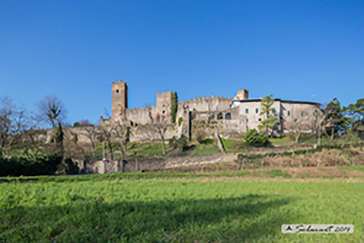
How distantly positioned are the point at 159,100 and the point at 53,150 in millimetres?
47963

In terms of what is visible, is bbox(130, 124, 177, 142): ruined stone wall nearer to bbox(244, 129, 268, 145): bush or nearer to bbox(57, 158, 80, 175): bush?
bbox(244, 129, 268, 145): bush

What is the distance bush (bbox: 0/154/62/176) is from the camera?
2243 cm

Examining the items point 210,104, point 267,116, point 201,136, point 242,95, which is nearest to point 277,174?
point 201,136

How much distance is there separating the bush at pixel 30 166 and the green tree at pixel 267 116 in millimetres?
40589

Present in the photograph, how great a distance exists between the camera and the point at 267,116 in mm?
58281

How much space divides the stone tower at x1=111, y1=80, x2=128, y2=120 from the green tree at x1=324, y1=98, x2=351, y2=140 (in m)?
57.4

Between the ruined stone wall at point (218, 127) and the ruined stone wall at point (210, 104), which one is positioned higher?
the ruined stone wall at point (210, 104)

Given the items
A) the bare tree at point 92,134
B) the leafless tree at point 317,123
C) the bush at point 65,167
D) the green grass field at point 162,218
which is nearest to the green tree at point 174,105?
the bare tree at point 92,134

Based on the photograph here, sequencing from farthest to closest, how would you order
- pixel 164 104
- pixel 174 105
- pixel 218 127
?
pixel 164 104 → pixel 174 105 → pixel 218 127

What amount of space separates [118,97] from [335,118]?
62.3 meters

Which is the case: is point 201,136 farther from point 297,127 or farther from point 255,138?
point 297,127

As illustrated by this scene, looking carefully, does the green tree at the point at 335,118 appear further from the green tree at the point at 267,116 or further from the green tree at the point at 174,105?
the green tree at the point at 174,105

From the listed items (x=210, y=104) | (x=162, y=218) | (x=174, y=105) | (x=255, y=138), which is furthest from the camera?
(x=174, y=105)

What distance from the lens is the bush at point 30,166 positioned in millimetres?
22428
